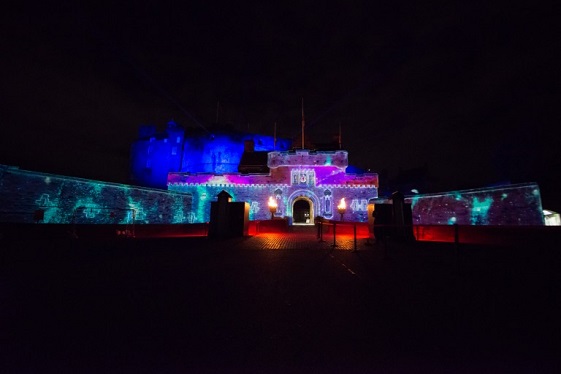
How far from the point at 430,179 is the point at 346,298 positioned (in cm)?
4710

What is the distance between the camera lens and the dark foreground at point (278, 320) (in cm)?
181

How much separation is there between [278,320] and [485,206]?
17101 millimetres

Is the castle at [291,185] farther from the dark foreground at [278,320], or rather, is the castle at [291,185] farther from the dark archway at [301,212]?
the dark foreground at [278,320]

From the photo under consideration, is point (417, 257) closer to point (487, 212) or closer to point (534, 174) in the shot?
point (487, 212)

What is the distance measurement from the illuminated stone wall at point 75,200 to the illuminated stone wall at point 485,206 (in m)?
22.0

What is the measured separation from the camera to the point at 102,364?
178 cm

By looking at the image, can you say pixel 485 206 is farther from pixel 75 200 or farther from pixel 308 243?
pixel 75 200

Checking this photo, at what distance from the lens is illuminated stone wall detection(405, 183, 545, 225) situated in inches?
485

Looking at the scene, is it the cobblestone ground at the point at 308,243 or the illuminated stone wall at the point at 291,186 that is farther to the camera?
the illuminated stone wall at the point at 291,186

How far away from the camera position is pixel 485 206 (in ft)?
46.3

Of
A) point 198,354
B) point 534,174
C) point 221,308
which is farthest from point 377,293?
point 534,174

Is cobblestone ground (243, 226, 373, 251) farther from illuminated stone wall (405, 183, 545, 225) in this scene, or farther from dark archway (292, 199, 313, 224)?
dark archway (292, 199, 313, 224)

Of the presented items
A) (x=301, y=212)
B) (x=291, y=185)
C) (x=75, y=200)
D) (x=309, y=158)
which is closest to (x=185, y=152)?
(x=301, y=212)

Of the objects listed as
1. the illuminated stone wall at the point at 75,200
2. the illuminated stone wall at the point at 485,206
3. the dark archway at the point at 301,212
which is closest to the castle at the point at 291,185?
the illuminated stone wall at the point at 75,200
